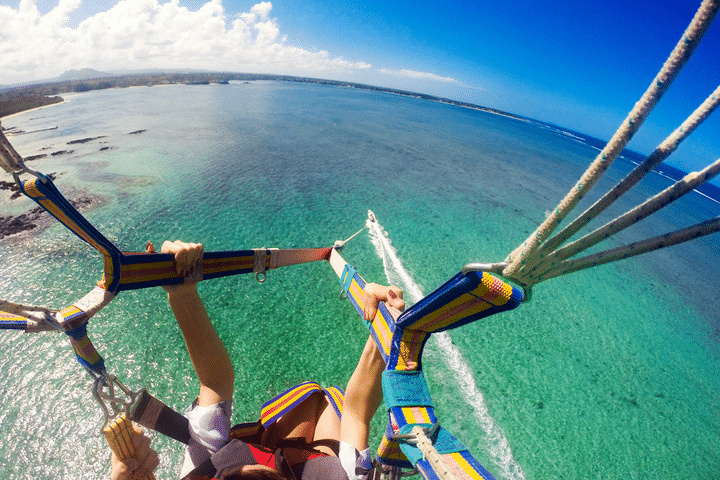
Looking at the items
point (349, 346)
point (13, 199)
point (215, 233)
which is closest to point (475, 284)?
point (349, 346)

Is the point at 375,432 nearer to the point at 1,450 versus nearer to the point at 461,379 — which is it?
the point at 461,379

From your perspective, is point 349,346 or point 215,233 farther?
point 215,233

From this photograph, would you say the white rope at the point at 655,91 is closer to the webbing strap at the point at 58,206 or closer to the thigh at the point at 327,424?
the webbing strap at the point at 58,206

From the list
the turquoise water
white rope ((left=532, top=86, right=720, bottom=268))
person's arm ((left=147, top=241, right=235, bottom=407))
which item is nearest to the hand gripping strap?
person's arm ((left=147, top=241, right=235, bottom=407))

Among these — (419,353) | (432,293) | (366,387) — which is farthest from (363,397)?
(432,293)

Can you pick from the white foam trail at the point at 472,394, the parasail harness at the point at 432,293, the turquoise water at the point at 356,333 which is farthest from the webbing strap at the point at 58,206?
the white foam trail at the point at 472,394

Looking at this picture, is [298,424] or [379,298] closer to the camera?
[379,298]

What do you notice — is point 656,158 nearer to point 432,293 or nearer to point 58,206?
point 432,293

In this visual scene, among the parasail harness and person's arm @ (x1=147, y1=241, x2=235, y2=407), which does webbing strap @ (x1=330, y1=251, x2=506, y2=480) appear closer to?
the parasail harness
